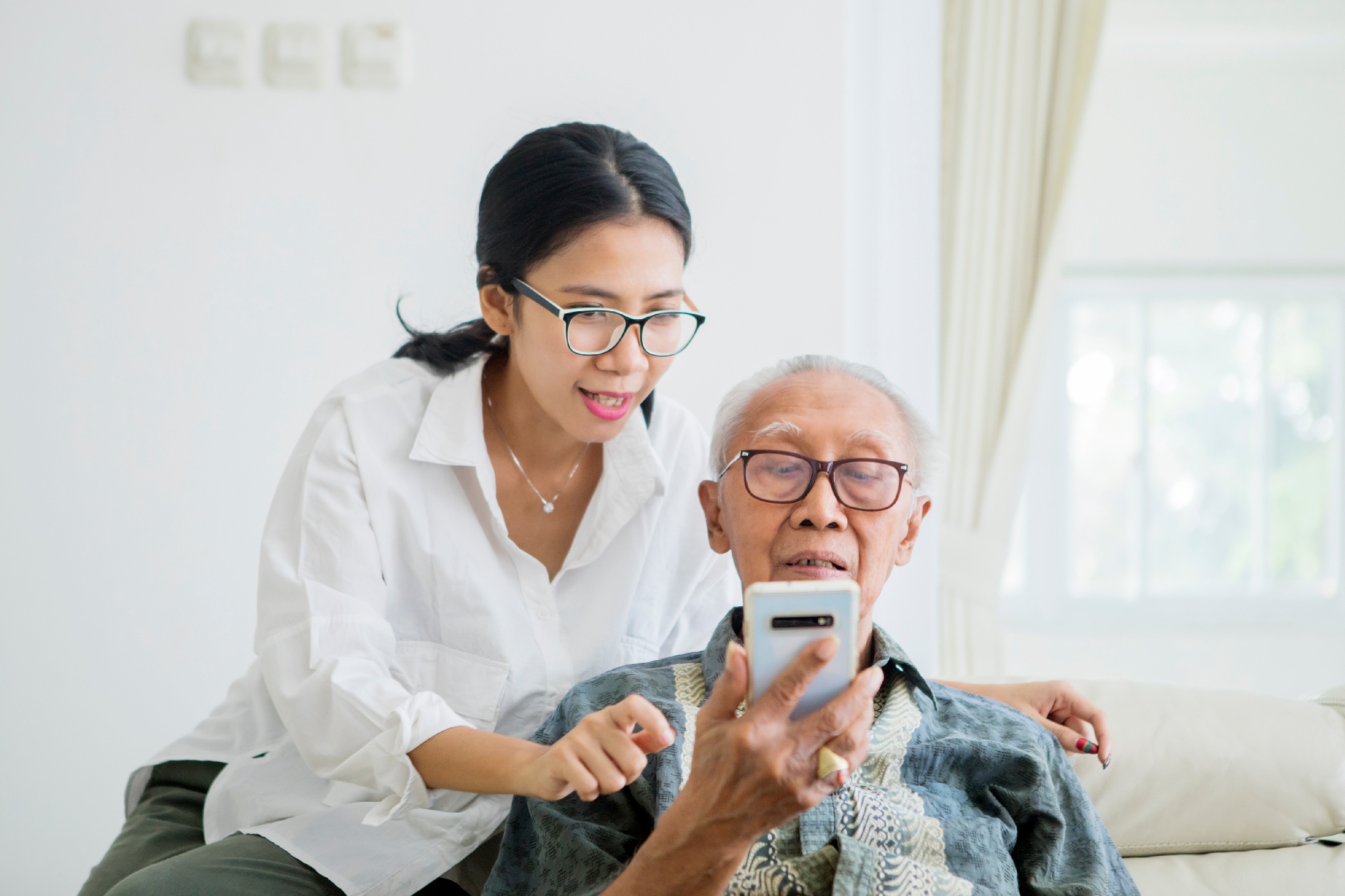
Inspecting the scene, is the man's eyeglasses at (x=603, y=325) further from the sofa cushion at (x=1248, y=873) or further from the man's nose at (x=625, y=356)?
the sofa cushion at (x=1248, y=873)

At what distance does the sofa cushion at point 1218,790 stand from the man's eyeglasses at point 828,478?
594mm

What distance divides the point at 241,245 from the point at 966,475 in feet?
7.22

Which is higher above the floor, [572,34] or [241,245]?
[572,34]

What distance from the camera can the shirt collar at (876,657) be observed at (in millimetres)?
1271

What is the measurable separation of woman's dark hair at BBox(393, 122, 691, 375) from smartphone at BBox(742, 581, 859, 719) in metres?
0.71

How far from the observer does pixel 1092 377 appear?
5.02 metres

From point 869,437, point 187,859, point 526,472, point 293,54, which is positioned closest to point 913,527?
point 869,437

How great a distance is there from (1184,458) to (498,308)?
4.56 metres

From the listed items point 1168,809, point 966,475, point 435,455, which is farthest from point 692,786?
point 966,475

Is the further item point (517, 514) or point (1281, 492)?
point (1281, 492)

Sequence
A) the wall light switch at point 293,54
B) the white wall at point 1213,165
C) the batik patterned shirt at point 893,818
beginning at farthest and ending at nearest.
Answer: the white wall at point 1213,165 < the wall light switch at point 293,54 < the batik patterned shirt at point 893,818

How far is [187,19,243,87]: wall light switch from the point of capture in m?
2.19

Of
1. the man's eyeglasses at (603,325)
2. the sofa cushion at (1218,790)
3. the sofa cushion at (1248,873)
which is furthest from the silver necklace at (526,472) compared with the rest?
the sofa cushion at (1248,873)

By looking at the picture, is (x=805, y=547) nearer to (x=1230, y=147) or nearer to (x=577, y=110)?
(x=577, y=110)
